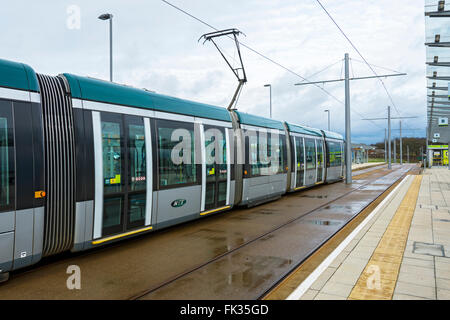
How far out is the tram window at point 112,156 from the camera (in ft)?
20.0

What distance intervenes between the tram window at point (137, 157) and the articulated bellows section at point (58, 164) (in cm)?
120

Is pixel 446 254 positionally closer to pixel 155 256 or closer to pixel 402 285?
pixel 402 285

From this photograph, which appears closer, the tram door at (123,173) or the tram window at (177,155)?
the tram door at (123,173)

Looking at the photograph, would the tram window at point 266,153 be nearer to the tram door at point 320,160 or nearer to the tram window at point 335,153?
the tram door at point 320,160

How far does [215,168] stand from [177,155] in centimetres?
172

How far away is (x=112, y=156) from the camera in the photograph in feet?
20.4

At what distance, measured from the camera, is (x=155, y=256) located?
6.26 metres

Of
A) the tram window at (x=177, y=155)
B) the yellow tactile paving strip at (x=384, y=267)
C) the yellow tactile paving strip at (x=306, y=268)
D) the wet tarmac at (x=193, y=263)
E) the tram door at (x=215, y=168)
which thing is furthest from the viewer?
the tram door at (x=215, y=168)

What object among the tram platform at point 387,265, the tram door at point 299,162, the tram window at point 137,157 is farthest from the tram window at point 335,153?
the tram window at point 137,157

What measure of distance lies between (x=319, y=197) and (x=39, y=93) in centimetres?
1214

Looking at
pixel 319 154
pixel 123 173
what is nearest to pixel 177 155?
pixel 123 173

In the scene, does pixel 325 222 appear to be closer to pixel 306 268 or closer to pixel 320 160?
pixel 306 268

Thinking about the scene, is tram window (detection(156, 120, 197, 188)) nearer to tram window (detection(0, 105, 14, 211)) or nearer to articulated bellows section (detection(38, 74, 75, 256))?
articulated bellows section (detection(38, 74, 75, 256))

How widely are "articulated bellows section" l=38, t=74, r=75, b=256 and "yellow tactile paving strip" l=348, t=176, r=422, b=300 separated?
4.44 m
